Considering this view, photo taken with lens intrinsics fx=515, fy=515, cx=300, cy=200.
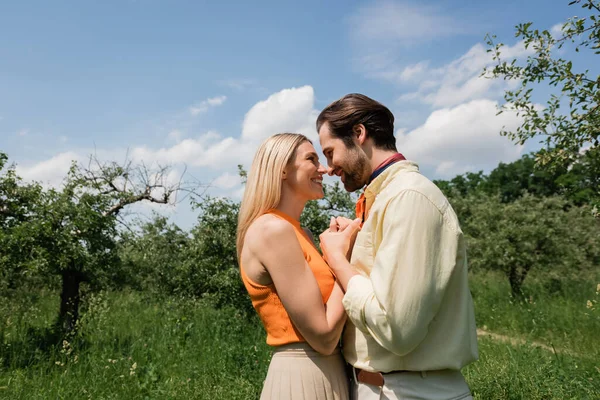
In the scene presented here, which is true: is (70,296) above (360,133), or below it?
below

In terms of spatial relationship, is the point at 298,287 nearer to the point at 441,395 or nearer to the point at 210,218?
the point at 441,395

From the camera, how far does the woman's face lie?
252 centimetres

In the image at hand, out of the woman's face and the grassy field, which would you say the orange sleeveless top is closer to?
the woman's face

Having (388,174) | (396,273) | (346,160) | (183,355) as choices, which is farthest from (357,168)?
(183,355)

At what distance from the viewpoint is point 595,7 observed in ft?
16.0

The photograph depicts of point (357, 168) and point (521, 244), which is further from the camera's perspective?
point (521, 244)

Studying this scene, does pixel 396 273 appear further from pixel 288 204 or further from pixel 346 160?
pixel 288 204

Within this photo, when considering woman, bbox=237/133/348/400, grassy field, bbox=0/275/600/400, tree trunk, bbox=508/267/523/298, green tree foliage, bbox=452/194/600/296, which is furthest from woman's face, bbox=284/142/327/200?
tree trunk, bbox=508/267/523/298

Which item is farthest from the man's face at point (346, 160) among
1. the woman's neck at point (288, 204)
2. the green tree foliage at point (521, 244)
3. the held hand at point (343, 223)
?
the green tree foliage at point (521, 244)

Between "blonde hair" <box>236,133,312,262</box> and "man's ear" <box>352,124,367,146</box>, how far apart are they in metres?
0.40

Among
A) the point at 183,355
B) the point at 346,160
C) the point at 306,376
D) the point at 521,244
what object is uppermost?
the point at 521,244

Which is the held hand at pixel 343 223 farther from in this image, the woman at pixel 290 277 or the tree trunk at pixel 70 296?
the tree trunk at pixel 70 296

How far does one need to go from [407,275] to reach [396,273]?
0.12 feet

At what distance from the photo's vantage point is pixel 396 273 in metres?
1.73
